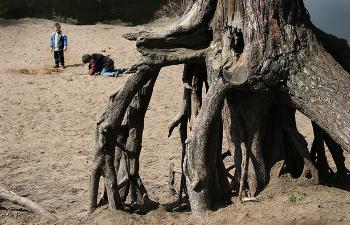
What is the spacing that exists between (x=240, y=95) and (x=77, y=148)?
4.51m

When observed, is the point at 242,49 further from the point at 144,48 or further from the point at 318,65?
the point at 144,48

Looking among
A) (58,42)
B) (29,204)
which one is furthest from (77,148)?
(58,42)

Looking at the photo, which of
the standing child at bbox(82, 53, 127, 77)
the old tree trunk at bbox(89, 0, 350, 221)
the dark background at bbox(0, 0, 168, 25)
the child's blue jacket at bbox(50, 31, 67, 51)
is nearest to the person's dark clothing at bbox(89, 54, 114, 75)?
the standing child at bbox(82, 53, 127, 77)

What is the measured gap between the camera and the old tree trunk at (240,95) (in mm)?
2855

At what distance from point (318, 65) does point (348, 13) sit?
229 inches

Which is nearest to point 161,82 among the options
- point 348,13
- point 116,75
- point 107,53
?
point 116,75

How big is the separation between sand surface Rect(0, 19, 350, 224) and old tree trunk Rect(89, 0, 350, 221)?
0.93 feet

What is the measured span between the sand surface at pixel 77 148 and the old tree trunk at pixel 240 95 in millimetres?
285

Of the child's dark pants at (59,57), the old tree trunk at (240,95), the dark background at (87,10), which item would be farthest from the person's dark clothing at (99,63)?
the dark background at (87,10)

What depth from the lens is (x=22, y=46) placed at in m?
14.8

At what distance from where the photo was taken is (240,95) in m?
3.56

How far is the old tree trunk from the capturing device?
286 cm

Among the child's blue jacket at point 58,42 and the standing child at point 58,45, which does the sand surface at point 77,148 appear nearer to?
the standing child at point 58,45

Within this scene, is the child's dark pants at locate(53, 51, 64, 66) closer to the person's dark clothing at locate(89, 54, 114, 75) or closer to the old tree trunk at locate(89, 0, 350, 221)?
the person's dark clothing at locate(89, 54, 114, 75)
